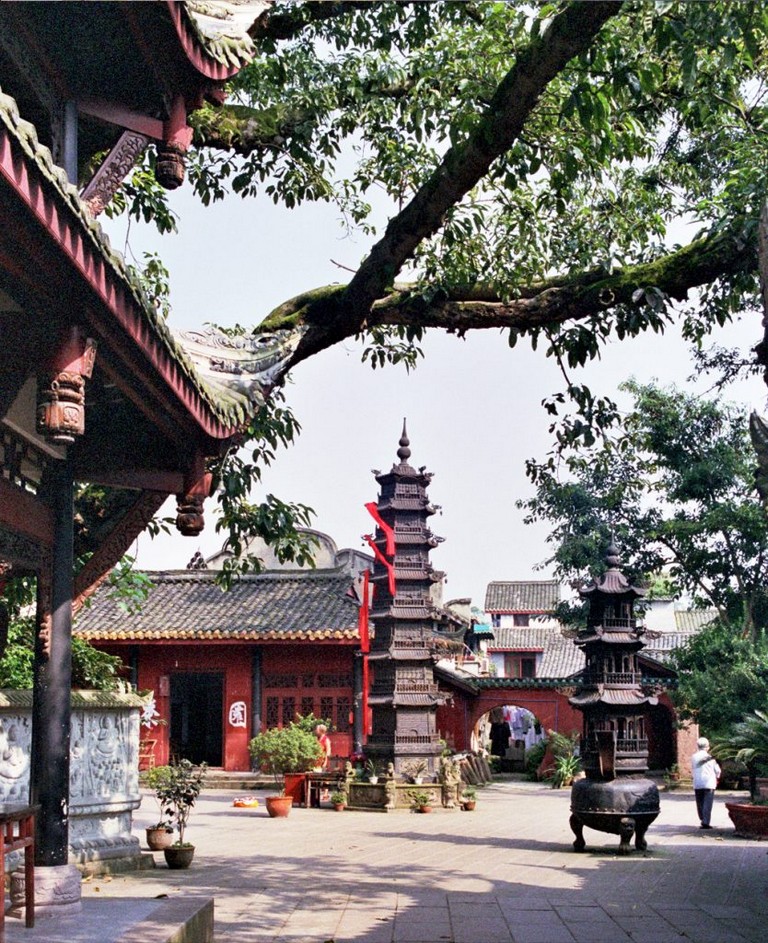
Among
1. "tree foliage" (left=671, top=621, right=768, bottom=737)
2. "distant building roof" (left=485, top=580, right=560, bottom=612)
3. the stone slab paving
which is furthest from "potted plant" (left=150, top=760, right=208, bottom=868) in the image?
"distant building roof" (left=485, top=580, right=560, bottom=612)

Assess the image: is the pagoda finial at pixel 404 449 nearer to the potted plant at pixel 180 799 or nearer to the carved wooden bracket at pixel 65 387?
the potted plant at pixel 180 799

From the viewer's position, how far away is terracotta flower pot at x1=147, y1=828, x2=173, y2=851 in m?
11.9

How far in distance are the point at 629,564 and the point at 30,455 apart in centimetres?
2159

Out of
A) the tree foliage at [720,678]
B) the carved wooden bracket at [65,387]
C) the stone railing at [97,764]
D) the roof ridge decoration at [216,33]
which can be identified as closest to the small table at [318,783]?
the tree foliage at [720,678]

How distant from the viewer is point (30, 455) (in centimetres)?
719

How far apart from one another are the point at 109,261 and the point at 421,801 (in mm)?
15471

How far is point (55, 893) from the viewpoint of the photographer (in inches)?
252

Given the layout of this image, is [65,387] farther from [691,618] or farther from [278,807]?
[691,618]

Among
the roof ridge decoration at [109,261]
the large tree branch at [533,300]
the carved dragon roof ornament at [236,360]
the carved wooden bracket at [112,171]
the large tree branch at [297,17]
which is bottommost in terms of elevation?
the roof ridge decoration at [109,261]

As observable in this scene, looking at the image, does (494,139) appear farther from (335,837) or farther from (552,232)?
(335,837)

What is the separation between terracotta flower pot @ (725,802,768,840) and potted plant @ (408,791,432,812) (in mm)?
5410

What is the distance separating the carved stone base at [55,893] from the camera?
6.29 metres

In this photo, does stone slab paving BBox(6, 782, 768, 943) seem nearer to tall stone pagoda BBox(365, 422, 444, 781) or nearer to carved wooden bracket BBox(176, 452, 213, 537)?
carved wooden bracket BBox(176, 452, 213, 537)

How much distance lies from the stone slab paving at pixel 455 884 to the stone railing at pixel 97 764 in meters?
0.47
